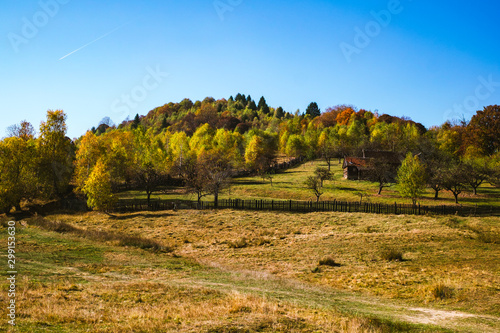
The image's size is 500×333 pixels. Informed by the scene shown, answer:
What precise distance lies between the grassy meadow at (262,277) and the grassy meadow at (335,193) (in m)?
16.2

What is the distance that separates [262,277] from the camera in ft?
59.6

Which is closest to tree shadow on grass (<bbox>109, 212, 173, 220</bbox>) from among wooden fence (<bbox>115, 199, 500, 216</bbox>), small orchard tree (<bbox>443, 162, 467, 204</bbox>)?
wooden fence (<bbox>115, 199, 500, 216</bbox>)

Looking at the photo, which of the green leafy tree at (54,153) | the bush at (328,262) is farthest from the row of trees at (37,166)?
the bush at (328,262)

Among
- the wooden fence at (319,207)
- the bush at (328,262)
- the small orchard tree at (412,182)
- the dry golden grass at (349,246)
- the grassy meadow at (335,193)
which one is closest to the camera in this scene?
Answer: the dry golden grass at (349,246)

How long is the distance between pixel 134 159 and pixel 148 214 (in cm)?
2679

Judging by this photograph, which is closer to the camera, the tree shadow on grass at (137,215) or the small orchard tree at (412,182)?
the tree shadow on grass at (137,215)

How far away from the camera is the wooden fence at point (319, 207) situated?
41219 millimetres

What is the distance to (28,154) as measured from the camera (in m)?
44.6

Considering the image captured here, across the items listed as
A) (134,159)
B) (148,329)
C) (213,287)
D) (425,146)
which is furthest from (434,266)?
(425,146)

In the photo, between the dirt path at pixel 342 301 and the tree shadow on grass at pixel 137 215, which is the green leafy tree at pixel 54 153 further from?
the dirt path at pixel 342 301

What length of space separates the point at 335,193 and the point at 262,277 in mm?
42605

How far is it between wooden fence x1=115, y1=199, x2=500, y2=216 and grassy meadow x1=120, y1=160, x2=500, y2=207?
5.51 meters

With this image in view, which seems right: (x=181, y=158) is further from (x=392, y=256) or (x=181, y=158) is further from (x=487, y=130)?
(x=487, y=130)

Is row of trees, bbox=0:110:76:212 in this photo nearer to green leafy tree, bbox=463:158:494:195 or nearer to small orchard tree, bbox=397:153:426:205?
small orchard tree, bbox=397:153:426:205
